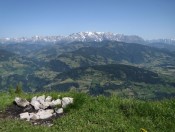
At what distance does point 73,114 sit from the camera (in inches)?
664

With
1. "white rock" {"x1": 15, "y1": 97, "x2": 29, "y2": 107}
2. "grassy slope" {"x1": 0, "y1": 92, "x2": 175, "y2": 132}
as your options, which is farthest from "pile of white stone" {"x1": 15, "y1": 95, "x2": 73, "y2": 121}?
"grassy slope" {"x1": 0, "y1": 92, "x2": 175, "y2": 132}

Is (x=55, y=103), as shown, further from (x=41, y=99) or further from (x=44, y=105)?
(x=41, y=99)

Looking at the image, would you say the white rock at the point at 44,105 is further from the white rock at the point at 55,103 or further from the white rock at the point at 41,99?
the white rock at the point at 41,99

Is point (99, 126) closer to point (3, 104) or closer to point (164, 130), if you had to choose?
point (164, 130)

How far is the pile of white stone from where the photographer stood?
17966 millimetres

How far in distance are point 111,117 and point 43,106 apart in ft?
19.0

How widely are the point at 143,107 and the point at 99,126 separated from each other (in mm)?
3318

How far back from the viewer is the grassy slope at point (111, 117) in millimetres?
14742

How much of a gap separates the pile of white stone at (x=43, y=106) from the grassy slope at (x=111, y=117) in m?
0.92

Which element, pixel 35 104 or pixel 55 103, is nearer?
pixel 55 103

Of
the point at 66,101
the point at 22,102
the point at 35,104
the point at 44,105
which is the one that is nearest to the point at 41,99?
the point at 35,104

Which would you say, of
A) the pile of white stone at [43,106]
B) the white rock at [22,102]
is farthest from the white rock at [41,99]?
the white rock at [22,102]

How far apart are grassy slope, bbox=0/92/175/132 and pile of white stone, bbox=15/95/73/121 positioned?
922 mm

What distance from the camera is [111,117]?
15969mm
